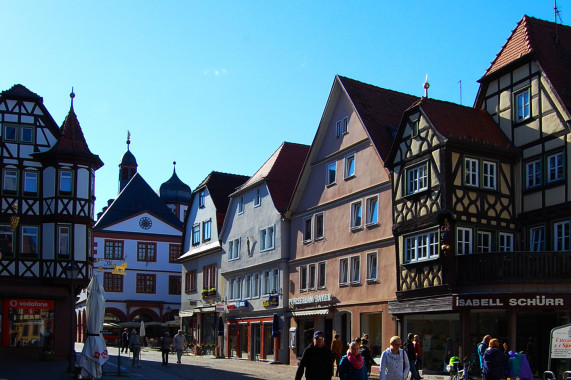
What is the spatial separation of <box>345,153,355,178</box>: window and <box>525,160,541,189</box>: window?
926cm

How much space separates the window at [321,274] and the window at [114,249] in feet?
126

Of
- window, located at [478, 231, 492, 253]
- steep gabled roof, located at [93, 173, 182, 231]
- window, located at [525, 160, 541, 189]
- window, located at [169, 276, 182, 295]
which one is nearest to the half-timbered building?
window, located at [478, 231, 492, 253]

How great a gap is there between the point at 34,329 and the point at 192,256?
18528mm

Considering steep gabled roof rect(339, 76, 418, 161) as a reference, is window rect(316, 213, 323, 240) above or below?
below

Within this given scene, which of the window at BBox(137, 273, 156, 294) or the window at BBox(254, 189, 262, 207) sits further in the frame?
the window at BBox(137, 273, 156, 294)

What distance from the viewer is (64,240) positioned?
39750 mm

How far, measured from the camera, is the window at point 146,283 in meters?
74.7

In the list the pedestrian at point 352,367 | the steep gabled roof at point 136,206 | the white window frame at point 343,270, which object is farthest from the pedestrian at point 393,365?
the steep gabled roof at point 136,206

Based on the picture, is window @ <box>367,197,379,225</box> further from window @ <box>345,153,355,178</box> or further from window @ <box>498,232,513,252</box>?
window @ <box>498,232,513,252</box>

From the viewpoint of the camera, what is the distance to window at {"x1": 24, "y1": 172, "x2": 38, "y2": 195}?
40.1 m

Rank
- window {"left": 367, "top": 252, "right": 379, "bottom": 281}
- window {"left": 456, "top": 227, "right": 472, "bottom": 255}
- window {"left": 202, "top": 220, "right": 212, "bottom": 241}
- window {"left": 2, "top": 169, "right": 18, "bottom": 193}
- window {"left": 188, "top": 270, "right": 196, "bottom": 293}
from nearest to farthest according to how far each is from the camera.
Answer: window {"left": 456, "top": 227, "right": 472, "bottom": 255}
window {"left": 367, "top": 252, "right": 379, "bottom": 281}
window {"left": 2, "top": 169, "right": 18, "bottom": 193}
window {"left": 202, "top": 220, "right": 212, "bottom": 241}
window {"left": 188, "top": 270, "right": 196, "bottom": 293}

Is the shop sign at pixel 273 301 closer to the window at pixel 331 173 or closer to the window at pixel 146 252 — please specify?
the window at pixel 331 173

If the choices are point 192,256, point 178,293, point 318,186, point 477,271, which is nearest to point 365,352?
point 477,271

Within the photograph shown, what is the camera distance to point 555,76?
29.3m
